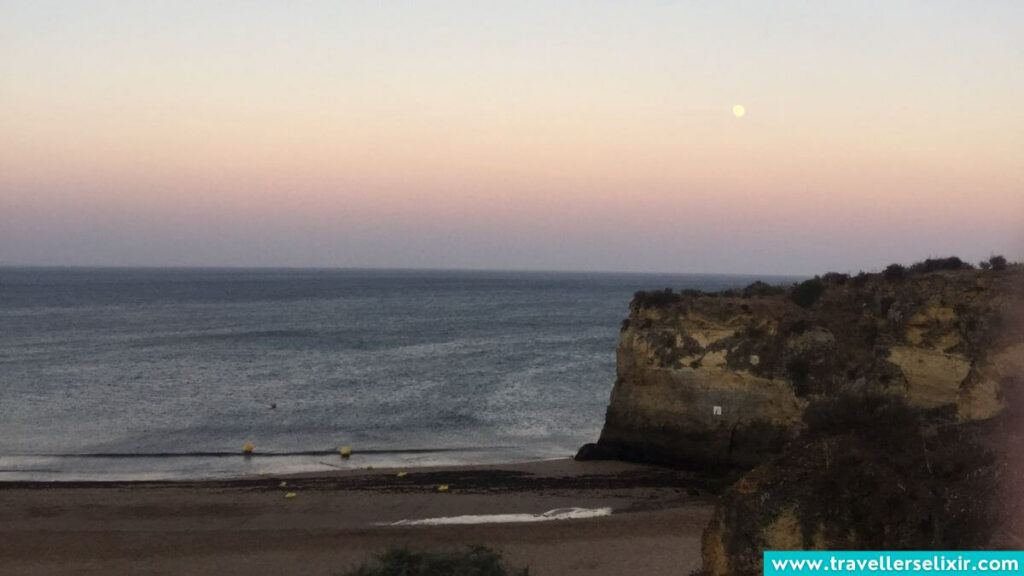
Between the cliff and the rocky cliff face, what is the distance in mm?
46

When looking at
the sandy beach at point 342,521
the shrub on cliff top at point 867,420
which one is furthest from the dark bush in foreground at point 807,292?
the shrub on cliff top at point 867,420

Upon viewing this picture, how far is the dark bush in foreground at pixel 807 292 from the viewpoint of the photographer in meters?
31.6

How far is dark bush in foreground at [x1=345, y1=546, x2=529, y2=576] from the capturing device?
12.6 m

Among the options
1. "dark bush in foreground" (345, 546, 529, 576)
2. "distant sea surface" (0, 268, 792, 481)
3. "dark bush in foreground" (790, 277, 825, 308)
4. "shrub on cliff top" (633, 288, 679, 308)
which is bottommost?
"distant sea surface" (0, 268, 792, 481)

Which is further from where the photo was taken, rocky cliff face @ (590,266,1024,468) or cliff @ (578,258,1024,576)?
rocky cliff face @ (590,266,1024,468)

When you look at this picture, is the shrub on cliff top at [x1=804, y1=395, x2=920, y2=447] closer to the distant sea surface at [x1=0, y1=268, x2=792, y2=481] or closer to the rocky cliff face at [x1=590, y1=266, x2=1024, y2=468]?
the rocky cliff face at [x1=590, y1=266, x2=1024, y2=468]

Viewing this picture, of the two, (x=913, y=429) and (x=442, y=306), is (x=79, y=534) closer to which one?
(x=913, y=429)

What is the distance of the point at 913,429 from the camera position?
12.3 metres

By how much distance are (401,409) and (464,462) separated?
12.8m

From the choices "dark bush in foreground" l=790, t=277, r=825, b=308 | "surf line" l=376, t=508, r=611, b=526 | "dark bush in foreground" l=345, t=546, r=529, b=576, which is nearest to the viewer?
"dark bush in foreground" l=345, t=546, r=529, b=576

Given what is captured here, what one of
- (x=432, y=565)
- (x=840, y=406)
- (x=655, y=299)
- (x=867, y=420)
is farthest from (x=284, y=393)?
(x=867, y=420)

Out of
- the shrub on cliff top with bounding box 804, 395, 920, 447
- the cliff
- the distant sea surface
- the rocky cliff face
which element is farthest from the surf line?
the shrub on cliff top with bounding box 804, 395, 920, 447

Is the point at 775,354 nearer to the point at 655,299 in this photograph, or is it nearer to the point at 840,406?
the point at 655,299

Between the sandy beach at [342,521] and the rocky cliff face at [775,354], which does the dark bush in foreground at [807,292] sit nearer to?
the rocky cliff face at [775,354]
